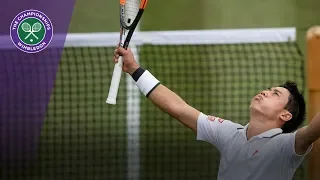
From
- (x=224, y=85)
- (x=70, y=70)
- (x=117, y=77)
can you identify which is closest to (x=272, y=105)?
(x=117, y=77)

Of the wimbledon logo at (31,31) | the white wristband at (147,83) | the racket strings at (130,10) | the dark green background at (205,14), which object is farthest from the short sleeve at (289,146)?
the wimbledon logo at (31,31)

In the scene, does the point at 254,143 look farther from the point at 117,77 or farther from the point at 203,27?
the point at 203,27

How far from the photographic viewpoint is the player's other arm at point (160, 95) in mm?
2154

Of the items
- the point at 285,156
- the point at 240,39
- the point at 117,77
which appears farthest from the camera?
the point at 240,39

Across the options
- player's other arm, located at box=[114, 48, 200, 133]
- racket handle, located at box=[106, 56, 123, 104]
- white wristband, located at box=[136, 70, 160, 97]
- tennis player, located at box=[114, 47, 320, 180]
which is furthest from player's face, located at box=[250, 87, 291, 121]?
racket handle, located at box=[106, 56, 123, 104]

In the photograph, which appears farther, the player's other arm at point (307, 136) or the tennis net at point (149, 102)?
the tennis net at point (149, 102)

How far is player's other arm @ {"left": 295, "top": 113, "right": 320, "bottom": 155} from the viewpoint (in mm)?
1761

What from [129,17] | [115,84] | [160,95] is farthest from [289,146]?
[129,17]

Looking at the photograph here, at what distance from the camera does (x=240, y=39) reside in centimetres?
392

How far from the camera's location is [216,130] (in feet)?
6.84

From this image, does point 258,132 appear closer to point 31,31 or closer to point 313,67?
point 313,67

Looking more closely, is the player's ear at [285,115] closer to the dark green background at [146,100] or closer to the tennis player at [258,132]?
the tennis player at [258,132]

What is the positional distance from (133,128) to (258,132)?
6.85 ft

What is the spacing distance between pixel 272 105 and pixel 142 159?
79.7 inches
